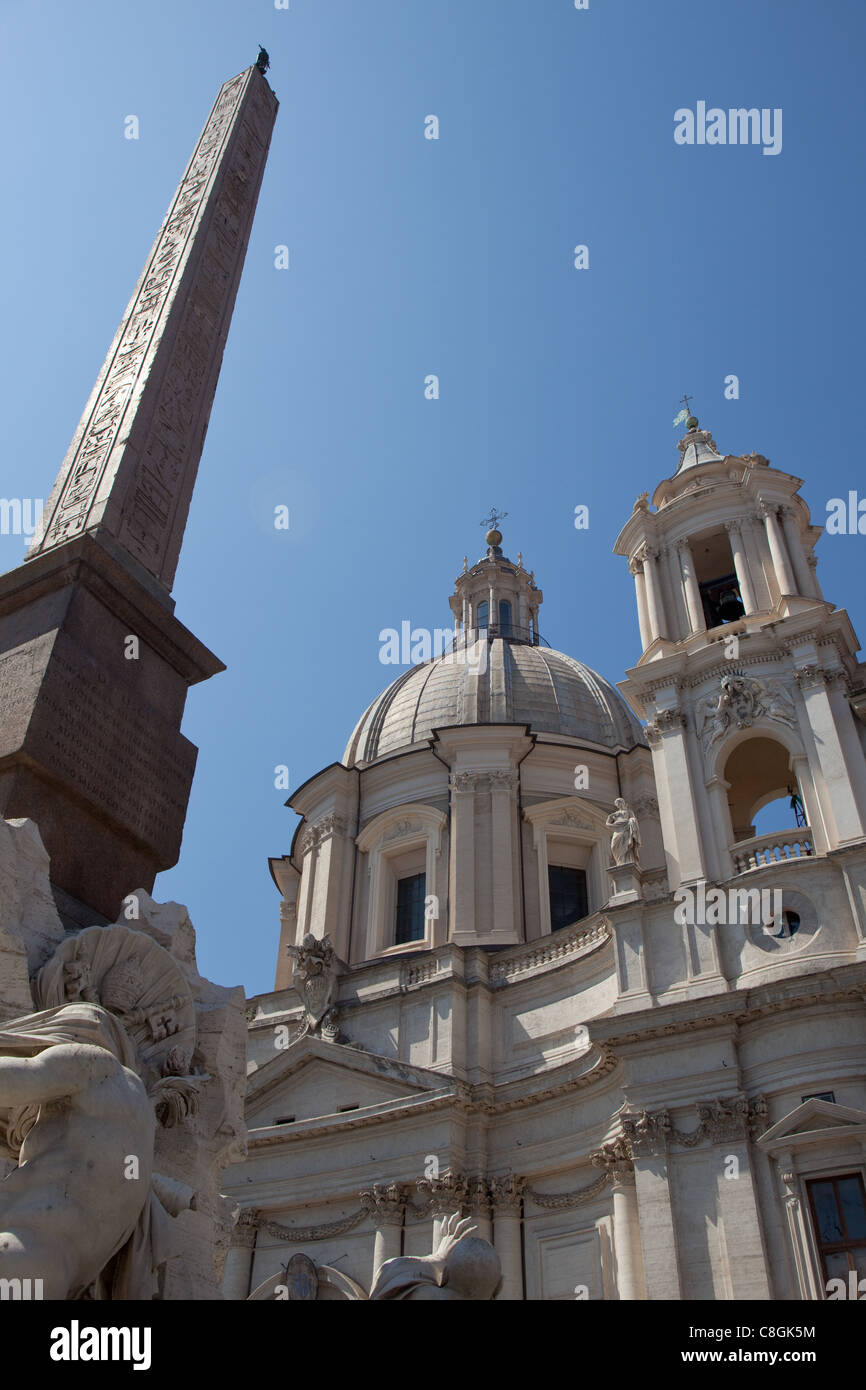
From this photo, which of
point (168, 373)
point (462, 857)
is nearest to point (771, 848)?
point (462, 857)

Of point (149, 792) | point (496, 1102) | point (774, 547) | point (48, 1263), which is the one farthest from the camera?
point (774, 547)

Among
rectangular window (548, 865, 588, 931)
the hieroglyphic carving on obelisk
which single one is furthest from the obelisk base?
rectangular window (548, 865, 588, 931)

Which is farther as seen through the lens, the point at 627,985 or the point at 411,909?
the point at 411,909

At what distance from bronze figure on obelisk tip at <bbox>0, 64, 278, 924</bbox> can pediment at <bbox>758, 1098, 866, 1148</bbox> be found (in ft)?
44.8

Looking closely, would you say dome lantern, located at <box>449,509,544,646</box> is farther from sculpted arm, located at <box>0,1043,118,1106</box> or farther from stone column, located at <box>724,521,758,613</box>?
sculpted arm, located at <box>0,1043,118,1106</box>

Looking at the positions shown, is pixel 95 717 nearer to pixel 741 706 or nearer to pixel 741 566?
pixel 741 706

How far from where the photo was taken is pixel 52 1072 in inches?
159

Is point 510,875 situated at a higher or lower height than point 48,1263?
higher

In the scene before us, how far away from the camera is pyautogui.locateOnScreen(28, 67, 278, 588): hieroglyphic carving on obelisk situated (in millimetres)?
8562

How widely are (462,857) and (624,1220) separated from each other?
38.2 ft
